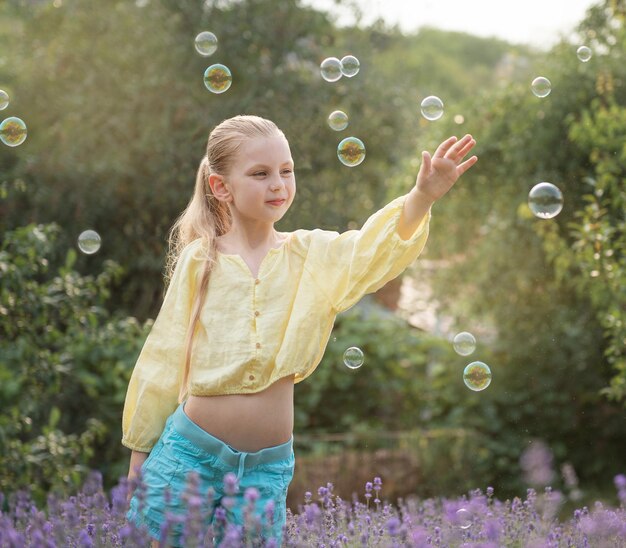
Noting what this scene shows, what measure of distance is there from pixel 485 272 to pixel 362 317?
1.04 meters

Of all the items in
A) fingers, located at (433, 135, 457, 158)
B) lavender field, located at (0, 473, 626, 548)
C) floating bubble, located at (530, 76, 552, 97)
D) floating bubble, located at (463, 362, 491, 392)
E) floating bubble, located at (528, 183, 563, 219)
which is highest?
floating bubble, located at (530, 76, 552, 97)

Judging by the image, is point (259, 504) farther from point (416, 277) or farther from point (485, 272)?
point (416, 277)

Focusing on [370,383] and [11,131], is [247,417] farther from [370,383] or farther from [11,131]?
[370,383]

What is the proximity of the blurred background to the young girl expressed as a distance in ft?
9.93

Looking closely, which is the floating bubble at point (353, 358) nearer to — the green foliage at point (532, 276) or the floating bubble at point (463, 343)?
the floating bubble at point (463, 343)

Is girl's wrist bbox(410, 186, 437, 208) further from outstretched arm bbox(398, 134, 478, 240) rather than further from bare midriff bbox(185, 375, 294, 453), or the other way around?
bare midriff bbox(185, 375, 294, 453)

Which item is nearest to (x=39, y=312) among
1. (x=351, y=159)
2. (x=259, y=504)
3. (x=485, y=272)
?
(x=351, y=159)

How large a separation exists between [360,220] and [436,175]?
5.55 m

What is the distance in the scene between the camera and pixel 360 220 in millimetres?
7926

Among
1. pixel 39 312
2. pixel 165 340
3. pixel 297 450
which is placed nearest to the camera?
pixel 165 340

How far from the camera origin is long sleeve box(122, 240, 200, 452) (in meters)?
2.51

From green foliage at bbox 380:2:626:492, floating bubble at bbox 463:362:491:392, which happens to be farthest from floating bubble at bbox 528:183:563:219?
green foliage at bbox 380:2:626:492

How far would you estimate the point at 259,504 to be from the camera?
2293 mm

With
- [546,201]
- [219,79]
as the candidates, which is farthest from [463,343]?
[219,79]
